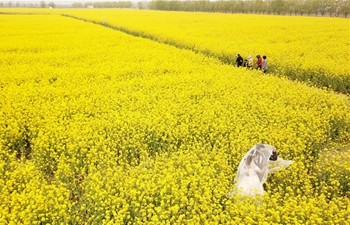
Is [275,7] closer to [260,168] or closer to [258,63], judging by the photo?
[258,63]

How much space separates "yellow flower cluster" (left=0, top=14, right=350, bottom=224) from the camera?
511cm

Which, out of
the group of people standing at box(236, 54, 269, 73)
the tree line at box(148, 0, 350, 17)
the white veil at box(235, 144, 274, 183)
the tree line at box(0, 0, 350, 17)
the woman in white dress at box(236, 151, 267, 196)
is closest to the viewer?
the woman in white dress at box(236, 151, 267, 196)

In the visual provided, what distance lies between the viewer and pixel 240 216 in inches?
201

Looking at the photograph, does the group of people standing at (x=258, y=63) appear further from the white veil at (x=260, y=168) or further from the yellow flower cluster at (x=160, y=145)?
the white veil at (x=260, y=168)

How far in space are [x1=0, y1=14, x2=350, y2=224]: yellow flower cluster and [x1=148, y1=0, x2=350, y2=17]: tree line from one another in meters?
77.9

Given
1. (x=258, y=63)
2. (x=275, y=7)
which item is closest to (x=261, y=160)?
(x=258, y=63)

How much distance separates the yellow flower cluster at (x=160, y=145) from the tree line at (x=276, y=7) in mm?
77892

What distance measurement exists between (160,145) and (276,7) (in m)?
92.1

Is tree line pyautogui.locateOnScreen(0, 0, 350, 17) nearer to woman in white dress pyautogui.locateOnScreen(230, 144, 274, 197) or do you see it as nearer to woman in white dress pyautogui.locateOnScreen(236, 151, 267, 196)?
woman in white dress pyautogui.locateOnScreen(230, 144, 274, 197)

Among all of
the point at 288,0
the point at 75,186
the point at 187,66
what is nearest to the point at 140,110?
the point at 75,186

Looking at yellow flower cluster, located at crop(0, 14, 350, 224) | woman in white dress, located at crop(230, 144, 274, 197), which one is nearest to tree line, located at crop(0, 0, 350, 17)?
yellow flower cluster, located at crop(0, 14, 350, 224)

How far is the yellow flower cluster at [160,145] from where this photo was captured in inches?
201

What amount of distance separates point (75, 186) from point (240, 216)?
3099 mm

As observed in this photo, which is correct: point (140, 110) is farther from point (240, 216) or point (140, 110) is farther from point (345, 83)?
point (345, 83)
